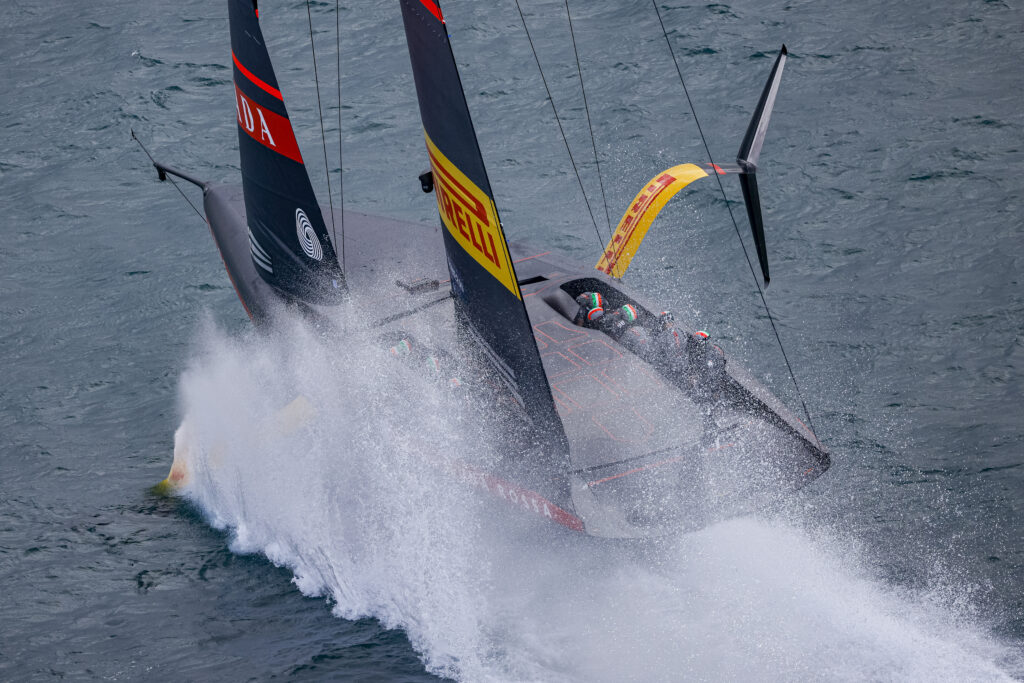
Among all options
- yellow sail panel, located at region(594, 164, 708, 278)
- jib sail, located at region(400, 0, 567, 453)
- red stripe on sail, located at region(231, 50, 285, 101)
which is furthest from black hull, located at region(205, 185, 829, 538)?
red stripe on sail, located at region(231, 50, 285, 101)

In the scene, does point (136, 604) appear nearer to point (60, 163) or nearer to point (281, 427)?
point (281, 427)

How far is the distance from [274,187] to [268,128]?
684 millimetres

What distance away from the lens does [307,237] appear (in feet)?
35.0

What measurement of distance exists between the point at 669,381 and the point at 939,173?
8.05 m

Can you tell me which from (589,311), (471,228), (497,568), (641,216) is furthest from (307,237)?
(497,568)

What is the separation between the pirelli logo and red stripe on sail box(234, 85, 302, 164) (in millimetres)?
2411

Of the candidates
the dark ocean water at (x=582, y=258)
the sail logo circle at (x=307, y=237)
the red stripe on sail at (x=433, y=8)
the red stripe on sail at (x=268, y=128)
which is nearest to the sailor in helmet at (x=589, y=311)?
the dark ocean water at (x=582, y=258)

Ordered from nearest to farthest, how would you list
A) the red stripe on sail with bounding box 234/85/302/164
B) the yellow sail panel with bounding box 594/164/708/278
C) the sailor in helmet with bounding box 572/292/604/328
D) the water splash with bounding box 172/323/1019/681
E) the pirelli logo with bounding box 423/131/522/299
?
the pirelli logo with bounding box 423/131/522/299, the water splash with bounding box 172/323/1019/681, the red stripe on sail with bounding box 234/85/302/164, the sailor in helmet with bounding box 572/292/604/328, the yellow sail panel with bounding box 594/164/708/278

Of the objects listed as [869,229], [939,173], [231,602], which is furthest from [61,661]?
[939,173]

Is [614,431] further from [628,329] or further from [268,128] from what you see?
[268,128]

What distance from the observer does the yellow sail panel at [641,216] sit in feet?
37.9

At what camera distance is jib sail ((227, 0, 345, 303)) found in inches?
394

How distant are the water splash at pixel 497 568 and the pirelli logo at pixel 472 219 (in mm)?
2038

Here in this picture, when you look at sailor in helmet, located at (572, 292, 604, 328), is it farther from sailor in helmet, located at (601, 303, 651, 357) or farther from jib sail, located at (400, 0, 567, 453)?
jib sail, located at (400, 0, 567, 453)
